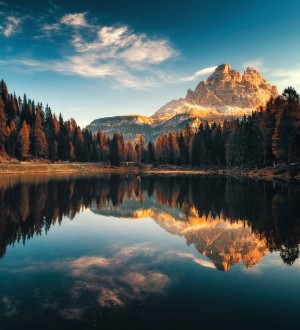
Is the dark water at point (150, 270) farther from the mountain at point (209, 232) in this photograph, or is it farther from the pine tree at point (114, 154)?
the pine tree at point (114, 154)

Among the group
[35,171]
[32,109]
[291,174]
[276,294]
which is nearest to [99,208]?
[276,294]

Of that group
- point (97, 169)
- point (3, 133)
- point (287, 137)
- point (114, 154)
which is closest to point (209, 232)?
point (287, 137)

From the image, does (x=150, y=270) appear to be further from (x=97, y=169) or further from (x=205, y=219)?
(x=97, y=169)

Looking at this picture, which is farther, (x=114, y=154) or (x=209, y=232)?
(x=114, y=154)

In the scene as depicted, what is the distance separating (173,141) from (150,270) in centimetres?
13633

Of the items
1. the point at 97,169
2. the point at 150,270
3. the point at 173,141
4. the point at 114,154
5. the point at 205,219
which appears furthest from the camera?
the point at 114,154

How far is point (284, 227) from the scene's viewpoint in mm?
22109

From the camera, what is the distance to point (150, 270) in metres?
14.3

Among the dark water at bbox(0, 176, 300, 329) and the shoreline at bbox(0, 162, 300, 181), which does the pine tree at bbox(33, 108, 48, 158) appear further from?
the dark water at bbox(0, 176, 300, 329)

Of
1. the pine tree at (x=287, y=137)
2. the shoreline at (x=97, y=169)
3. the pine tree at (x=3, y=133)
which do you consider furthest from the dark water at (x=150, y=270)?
the pine tree at (x=3, y=133)

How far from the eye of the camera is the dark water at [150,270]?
9.76 metres

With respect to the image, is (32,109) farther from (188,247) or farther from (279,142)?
(188,247)

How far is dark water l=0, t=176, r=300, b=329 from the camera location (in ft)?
32.0

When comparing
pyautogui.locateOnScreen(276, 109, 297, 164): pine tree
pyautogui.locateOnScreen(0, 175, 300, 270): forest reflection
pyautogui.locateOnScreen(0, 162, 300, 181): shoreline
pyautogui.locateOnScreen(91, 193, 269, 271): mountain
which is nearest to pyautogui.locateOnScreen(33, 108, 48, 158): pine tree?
pyautogui.locateOnScreen(0, 162, 300, 181): shoreline
